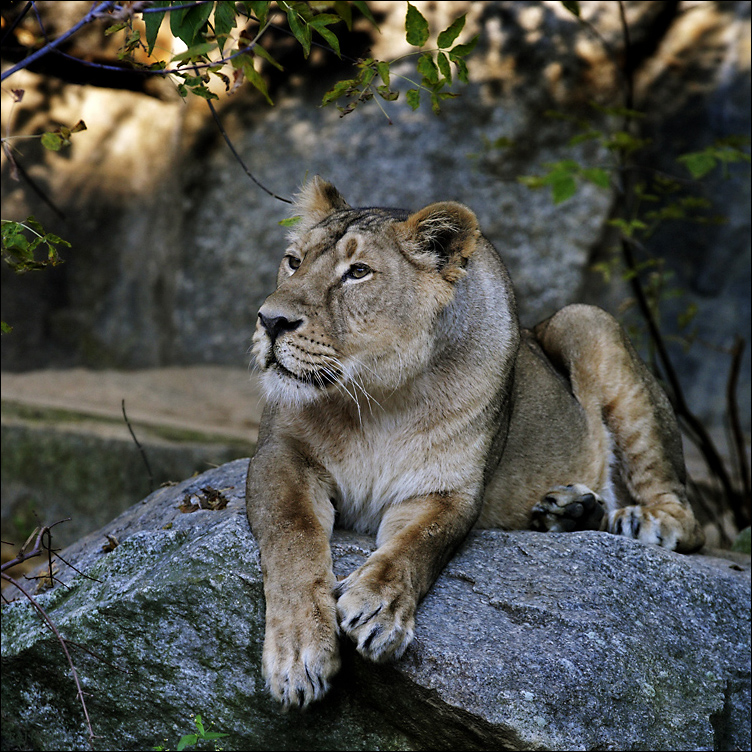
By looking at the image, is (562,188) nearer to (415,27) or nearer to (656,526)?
(656,526)

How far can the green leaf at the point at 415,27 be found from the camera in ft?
7.95

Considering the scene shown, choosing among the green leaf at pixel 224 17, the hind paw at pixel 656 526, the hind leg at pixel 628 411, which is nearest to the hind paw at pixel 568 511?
the hind paw at pixel 656 526

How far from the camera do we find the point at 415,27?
246 cm

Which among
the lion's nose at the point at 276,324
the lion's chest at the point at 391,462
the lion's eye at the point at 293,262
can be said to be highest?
the lion's eye at the point at 293,262

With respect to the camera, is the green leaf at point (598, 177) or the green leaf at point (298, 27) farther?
the green leaf at point (598, 177)

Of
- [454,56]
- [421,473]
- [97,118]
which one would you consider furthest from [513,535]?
[97,118]

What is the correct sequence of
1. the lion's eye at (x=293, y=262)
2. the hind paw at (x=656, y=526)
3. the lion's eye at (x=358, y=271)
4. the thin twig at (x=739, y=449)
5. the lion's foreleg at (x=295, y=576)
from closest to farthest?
1. the lion's foreleg at (x=295, y=576)
2. the lion's eye at (x=358, y=271)
3. the lion's eye at (x=293, y=262)
4. the hind paw at (x=656, y=526)
5. the thin twig at (x=739, y=449)

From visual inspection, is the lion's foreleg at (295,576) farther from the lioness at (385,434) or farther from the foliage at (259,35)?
the foliage at (259,35)

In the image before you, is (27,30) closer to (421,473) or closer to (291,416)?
(291,416)

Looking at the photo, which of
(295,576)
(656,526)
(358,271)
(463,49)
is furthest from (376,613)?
(656,526)

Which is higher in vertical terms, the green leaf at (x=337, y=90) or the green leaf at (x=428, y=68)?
the green leaf at (x=428, y=68)

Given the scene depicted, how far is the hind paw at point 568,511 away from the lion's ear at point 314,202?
1.60 m

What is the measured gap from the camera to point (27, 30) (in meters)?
7.03

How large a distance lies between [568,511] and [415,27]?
2283mm
